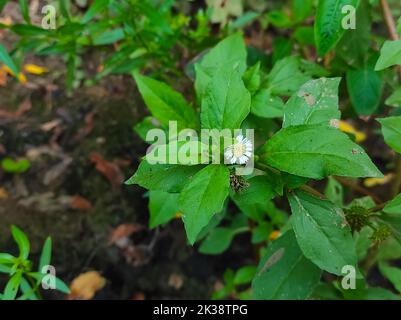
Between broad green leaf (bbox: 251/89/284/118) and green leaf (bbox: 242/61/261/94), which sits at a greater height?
green leaf (bbox: 242/61/261/94)

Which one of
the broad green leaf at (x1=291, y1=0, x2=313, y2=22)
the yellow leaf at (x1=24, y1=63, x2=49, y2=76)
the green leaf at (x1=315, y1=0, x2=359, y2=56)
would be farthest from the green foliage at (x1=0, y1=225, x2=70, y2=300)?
the yellow leaf at (x1=24, y1=63, x2=49, y2=76)

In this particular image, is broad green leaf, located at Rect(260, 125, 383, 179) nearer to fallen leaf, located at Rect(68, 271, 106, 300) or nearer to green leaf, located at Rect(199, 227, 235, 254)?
green leaf, located at Rect(199, 227, 235, 254)

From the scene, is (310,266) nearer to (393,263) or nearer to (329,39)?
(329,39)

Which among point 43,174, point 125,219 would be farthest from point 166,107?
point 43,174

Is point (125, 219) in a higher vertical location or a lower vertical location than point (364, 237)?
lower

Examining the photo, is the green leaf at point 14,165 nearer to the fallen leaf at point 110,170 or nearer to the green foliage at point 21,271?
the fallen leaf at point 110,170

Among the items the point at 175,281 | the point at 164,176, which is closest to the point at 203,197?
the point at 164,176
